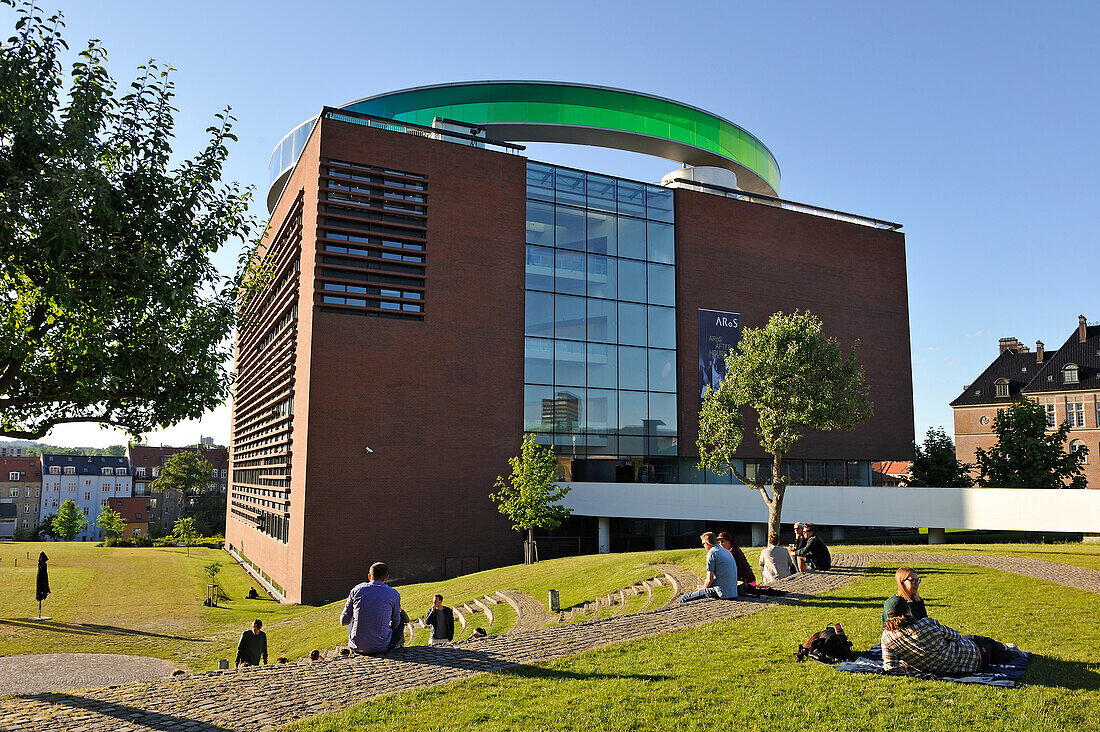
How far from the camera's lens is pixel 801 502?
103 ft

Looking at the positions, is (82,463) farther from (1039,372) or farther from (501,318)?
(1039,372)

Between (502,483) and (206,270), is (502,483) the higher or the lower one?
the lower one

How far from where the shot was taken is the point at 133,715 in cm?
841

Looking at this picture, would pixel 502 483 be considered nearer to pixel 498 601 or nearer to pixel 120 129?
pixel 498 601

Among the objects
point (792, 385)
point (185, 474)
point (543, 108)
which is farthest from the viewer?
point (185, 474)

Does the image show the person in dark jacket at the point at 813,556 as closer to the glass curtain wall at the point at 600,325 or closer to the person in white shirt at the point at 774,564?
the person in white shirt at the point at 774,564

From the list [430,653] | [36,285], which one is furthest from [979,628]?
[36,285]

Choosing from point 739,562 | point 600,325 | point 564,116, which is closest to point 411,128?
point 564,116

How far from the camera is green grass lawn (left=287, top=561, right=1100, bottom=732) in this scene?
7473 millimetres

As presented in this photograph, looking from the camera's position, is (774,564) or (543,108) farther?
(543,108)

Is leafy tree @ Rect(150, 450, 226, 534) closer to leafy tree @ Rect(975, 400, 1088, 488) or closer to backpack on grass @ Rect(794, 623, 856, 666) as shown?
leafy tree @ Rect(975, 400, 1088, 488)

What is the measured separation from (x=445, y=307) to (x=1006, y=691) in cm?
2694

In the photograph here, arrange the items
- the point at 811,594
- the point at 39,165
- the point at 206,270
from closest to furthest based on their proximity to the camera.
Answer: the point at 39,165, the point at 206,270, the point at 811,594

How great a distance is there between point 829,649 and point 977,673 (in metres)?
1.62
